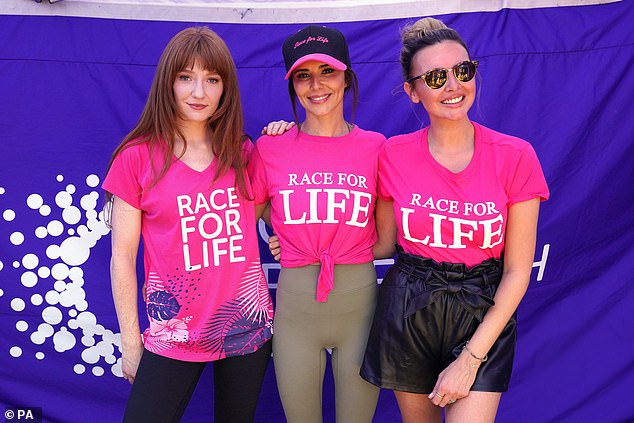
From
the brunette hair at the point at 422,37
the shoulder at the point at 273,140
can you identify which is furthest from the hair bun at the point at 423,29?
the shoulder at the point at 273,140

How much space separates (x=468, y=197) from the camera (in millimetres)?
2188

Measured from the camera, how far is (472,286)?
7.20 ft

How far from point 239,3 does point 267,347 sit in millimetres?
1641

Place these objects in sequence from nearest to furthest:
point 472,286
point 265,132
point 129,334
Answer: point 472,286 < point 129,334 < point 265,132

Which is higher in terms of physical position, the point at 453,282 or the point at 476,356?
the point at 453,282

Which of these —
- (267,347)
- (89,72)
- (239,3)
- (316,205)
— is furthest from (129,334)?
(239,3)

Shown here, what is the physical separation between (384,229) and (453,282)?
389 millimetres

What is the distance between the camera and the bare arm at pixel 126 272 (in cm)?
228

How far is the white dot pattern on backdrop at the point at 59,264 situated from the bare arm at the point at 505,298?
1774 millimetres

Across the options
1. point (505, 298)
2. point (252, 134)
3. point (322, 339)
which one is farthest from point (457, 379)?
point (252, 134)

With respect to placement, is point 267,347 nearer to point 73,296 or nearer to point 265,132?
point 265,132

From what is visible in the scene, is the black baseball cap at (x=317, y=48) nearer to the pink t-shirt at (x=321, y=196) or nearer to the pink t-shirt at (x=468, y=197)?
the pink t-shirt at (x=321, y=196)

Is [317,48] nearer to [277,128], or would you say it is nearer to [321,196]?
[277,128]

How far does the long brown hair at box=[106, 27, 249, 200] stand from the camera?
2293 millimetres
